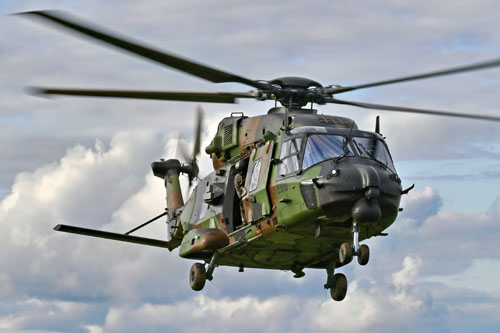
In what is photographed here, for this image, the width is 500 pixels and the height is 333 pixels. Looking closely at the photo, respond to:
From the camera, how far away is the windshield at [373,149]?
25.0 meters

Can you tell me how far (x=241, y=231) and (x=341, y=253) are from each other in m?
3.74

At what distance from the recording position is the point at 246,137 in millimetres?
27516

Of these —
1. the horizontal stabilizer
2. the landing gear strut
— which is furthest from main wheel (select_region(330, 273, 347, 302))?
the horizontal stabilizer

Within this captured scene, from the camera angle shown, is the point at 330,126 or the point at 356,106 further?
the point at 356,106

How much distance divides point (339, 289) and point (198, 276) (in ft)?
13.6

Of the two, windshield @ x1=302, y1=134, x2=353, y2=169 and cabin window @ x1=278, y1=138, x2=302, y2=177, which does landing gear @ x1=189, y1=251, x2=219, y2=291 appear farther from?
windshield @ x1=302, y1=134, x2=353, y2=169

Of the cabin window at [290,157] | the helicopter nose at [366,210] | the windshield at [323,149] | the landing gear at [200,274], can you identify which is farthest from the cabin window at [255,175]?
the helicopter nose at [366,210]

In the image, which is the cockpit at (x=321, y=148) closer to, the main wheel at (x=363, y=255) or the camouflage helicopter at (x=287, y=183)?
the camouflage helicopter at (x=287, y=183)

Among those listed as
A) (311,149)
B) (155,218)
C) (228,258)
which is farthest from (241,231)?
(155,218)

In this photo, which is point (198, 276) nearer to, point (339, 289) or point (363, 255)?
point (339, 289)

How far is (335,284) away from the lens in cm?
2800

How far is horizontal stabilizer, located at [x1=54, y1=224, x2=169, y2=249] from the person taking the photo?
99.7 feet

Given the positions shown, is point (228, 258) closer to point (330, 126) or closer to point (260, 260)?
point (260, 260)

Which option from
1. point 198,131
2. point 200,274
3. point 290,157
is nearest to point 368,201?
point 290,157
